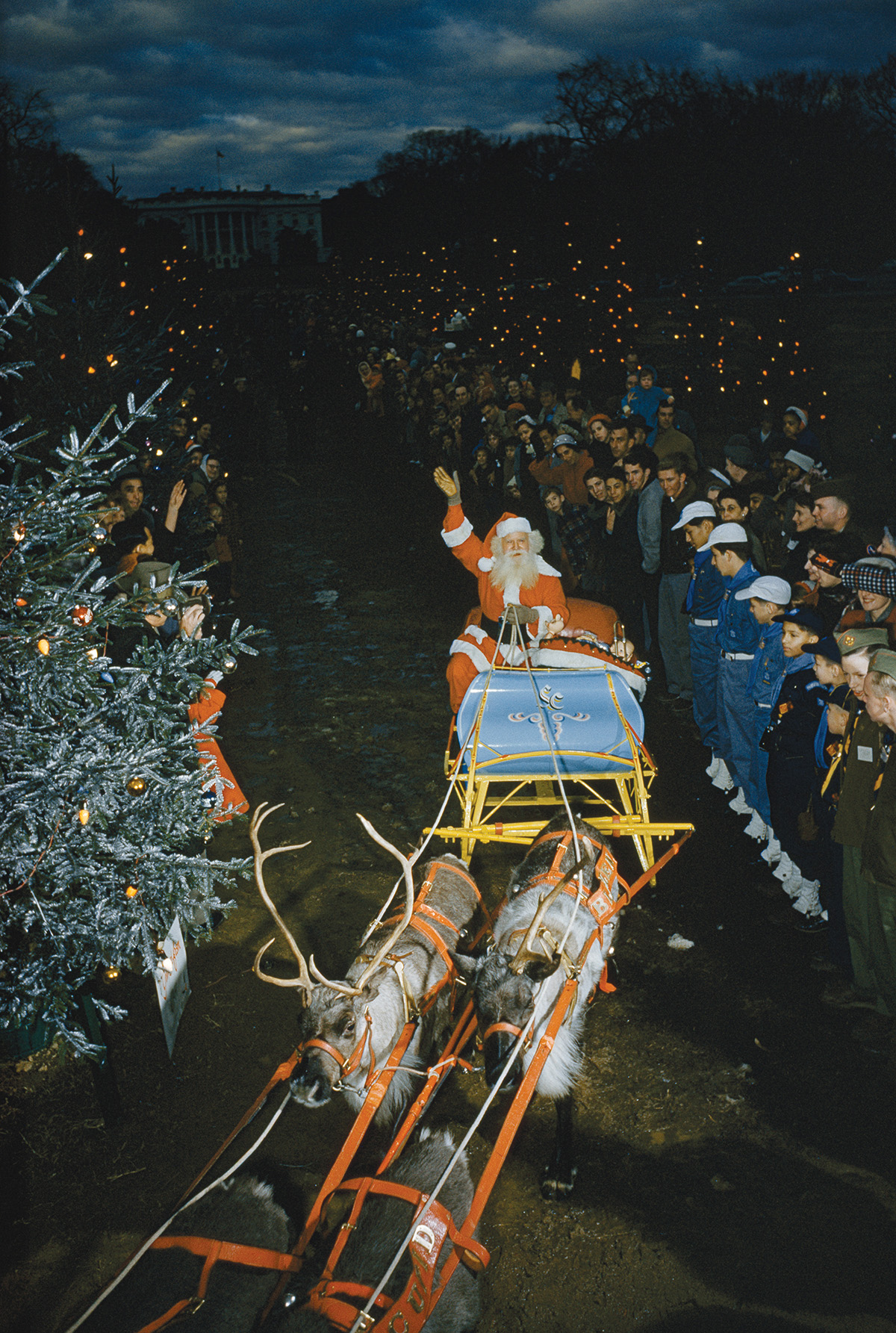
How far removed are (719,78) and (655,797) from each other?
4835 cm

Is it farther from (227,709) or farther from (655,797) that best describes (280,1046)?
(227,709)

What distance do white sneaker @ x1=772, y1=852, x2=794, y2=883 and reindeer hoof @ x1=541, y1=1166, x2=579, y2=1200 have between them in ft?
7.96

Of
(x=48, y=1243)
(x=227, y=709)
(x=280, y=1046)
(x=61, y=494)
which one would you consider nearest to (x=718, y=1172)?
(x=280, y=1046)

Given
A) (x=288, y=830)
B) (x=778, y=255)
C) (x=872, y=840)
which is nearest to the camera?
(x=872, y=840)

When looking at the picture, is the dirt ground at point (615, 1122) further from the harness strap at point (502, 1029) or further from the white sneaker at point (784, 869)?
the harness strap at point (502, 1029)

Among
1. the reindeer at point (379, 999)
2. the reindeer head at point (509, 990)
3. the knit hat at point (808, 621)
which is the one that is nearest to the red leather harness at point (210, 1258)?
the reindeer at point (379, 999)

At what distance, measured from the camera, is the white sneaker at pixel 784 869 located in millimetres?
5367

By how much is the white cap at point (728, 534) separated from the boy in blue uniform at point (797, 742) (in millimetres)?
1229

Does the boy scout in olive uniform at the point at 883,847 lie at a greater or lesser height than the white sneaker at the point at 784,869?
greater

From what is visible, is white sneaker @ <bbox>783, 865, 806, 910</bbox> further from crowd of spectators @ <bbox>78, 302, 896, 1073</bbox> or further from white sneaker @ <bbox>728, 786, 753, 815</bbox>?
white sneaker @ <bbox>728, 786, 753, 815</bbox>

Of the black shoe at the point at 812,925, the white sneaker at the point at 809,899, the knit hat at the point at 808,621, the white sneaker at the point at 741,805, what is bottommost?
the black shoe at the point at 812,925

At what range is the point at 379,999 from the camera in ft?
12.0

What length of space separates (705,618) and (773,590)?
131 centimetres

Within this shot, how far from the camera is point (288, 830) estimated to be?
6.40 metres
